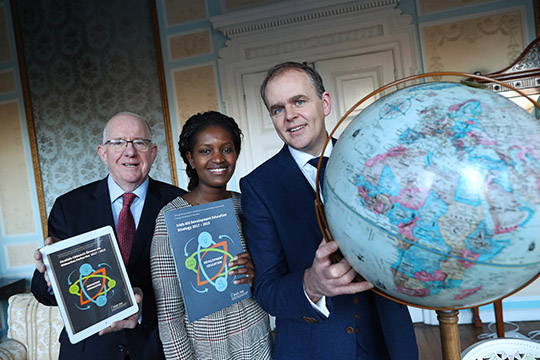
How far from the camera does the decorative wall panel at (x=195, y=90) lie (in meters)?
4.20

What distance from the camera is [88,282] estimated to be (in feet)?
3.96

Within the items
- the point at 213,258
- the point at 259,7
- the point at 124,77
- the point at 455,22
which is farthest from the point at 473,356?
the point at 124,77

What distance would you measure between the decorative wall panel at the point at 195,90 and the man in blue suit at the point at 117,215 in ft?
8.28

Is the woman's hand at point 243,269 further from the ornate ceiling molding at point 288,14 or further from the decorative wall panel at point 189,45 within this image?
the decorative wall panel at point 189,45

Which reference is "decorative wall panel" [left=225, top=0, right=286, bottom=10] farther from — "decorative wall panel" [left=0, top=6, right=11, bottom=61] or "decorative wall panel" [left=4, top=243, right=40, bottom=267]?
"decorative wall panel" [left=4, top=243, right=40, bottom=267]

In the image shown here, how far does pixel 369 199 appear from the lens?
71cm

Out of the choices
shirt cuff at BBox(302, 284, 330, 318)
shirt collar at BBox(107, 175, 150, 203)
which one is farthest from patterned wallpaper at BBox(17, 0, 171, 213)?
shirt cuff at BBox(302, 284, 330, 318)

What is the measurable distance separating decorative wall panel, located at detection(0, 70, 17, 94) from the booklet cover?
184 inches

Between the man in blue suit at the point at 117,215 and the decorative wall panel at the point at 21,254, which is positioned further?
the decorative wall panel at the point at 21,254

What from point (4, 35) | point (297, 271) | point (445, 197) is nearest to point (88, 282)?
point (297, 271)

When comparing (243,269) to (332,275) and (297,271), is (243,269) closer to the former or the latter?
(297,271)

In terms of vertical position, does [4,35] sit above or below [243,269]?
above

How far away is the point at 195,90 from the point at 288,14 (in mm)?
1377

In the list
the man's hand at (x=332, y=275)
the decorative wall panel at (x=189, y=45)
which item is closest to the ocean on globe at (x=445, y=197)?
the man's hand at (x=332, y=275)
